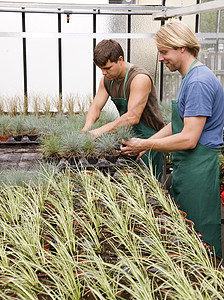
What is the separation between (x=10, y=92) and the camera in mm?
7117

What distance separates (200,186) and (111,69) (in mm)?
1264

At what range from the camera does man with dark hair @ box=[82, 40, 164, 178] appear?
3279 millimetres

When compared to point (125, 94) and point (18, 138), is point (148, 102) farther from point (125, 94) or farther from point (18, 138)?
point (18, 138)

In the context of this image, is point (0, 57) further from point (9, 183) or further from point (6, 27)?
point (9, 183)

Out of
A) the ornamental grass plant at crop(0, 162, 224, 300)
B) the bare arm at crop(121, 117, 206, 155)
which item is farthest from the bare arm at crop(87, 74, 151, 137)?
the ornamental grass plant at crop(0, 162, 224, 300)

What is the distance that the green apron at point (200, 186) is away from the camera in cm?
267

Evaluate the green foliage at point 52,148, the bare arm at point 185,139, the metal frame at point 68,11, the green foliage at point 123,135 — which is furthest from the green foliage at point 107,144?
the metal frame at point 68,11

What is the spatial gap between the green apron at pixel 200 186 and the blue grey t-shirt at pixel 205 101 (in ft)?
0.28

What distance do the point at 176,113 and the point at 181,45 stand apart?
1.67 ft

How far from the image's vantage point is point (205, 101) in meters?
2.46

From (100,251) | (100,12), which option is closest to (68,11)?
(100,12)

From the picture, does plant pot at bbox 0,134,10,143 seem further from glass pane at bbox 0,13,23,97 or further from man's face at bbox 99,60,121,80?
glass pane at bbox 0,13,23,97

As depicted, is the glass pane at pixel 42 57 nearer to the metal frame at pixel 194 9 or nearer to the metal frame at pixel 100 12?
the metal frame at pixel 100 12

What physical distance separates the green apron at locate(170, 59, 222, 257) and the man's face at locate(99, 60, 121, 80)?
2.61 ft
